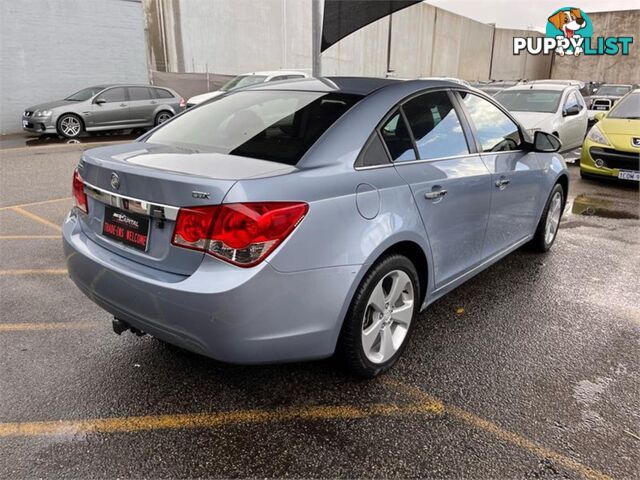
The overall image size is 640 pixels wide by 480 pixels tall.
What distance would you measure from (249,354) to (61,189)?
650cm

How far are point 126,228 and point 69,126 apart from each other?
12635 mm

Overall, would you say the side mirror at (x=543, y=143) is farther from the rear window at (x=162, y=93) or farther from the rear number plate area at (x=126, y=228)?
the rear window at (x=162, y=93)

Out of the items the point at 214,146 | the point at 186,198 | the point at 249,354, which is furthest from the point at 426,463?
the point at 214,146

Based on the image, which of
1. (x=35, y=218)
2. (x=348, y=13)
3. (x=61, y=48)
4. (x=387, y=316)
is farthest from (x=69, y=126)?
(x=387, y=316)

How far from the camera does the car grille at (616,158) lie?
782 centimetres

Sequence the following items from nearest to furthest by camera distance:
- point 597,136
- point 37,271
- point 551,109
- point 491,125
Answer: point 491,125
point 37,271
point 597,136
point 551,109

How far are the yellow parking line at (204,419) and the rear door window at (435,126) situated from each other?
4.74ft

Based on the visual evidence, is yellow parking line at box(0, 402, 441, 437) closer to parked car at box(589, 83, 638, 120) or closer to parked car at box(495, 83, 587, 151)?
parked car at box(495, 83, 587, 151)

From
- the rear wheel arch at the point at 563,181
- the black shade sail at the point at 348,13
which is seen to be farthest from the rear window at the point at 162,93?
the rear wheel arch at the point at 563,181

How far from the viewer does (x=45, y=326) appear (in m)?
3.39

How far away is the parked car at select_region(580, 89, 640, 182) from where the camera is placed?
7.85 meters

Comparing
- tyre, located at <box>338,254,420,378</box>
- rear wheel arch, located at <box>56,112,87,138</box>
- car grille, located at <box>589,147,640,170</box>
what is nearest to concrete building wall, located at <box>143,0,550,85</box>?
rear wheel arch, located at <box>56,112,87,138</box>

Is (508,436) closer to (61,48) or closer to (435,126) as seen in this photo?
(435,126)

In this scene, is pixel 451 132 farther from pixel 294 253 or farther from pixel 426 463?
pixel 426 463
